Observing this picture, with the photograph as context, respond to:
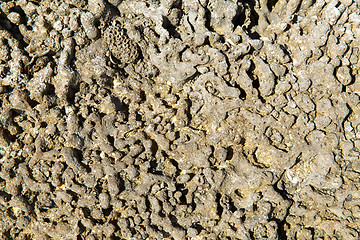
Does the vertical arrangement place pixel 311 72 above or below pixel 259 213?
above

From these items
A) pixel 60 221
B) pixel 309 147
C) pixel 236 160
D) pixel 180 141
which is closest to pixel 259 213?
pixel 236 160

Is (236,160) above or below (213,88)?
below

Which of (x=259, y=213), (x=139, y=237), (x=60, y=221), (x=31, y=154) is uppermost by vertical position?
(x=259, y=213)

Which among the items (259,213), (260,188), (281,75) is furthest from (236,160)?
(281,75)

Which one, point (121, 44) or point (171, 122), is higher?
point (121, 44)

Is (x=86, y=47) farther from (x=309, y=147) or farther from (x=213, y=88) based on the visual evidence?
(x=309, y=147)

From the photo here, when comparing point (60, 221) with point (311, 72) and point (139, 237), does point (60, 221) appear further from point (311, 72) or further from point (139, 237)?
point (311, 72)
